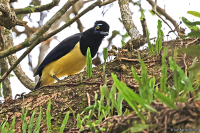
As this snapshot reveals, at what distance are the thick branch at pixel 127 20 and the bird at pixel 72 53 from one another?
50cm

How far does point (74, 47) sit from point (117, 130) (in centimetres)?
340

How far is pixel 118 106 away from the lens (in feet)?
5.61

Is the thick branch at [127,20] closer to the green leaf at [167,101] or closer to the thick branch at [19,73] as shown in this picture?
the thick branch at [19,73]

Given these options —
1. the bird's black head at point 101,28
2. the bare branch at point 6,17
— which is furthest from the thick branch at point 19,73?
the bird's black head at point 101,28

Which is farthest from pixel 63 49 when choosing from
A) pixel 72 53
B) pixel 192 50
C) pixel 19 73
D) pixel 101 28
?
pixel 192 50

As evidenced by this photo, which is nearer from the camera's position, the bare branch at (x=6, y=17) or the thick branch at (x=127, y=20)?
the bare branch at (x=6, y=17)

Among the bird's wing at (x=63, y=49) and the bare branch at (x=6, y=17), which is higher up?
the bare branch at (x=6, y=17)

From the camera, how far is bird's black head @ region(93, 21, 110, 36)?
488cm

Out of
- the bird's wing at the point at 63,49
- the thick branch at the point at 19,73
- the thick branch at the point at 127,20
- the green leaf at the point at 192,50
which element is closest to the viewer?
the green leaf at the point at 192,50

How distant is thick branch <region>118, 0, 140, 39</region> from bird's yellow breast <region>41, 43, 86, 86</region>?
1.05m

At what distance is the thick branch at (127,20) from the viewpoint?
4.21 meters

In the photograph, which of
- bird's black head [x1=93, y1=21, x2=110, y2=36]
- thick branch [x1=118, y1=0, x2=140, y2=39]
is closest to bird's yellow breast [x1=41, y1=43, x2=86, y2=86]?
bird's black head [x1=93, y1=21, x2=110, y2=36]

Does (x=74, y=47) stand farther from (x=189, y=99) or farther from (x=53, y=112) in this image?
(x=189, y=99)

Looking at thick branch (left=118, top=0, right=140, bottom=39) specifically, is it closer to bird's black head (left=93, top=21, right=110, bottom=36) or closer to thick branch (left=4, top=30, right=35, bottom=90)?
bird's black head (left=93, top=21, right=110, bottom=36)
